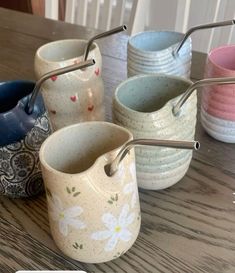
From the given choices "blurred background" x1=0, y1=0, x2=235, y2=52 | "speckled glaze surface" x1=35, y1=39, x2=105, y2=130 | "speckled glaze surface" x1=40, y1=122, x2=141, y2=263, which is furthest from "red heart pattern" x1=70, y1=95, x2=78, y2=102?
"blurred background" x1=0, y1=0, x2=235, y2=52

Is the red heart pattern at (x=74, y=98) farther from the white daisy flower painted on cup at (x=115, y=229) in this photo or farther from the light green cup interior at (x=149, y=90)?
the white daisy flower painted on cup at (x=115, y=229)

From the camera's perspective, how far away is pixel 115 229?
0.41 m

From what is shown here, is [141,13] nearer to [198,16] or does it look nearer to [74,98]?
[198,16]

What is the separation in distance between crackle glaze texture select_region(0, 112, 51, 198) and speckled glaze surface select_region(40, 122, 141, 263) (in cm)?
6

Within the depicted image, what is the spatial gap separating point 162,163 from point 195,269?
0.11 meters

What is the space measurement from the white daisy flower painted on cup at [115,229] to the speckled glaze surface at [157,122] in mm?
79

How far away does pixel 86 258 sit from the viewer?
1.38 feet

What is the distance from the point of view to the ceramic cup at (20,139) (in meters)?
0.46

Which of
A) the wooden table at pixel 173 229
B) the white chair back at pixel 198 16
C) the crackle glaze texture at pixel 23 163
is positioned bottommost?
the white chair back at pixel 198 16

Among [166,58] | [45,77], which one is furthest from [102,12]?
[45,77]

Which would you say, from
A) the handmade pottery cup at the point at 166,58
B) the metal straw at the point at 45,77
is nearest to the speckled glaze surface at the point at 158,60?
the handmade pottery cup at the point at 166,58

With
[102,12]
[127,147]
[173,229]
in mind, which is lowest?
[102,12]

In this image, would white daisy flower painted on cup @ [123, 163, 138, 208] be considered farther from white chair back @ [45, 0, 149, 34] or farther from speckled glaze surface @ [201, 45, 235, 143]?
white chair back @ [45, 0, 149, 34]

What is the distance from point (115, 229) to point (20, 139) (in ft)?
0.46
